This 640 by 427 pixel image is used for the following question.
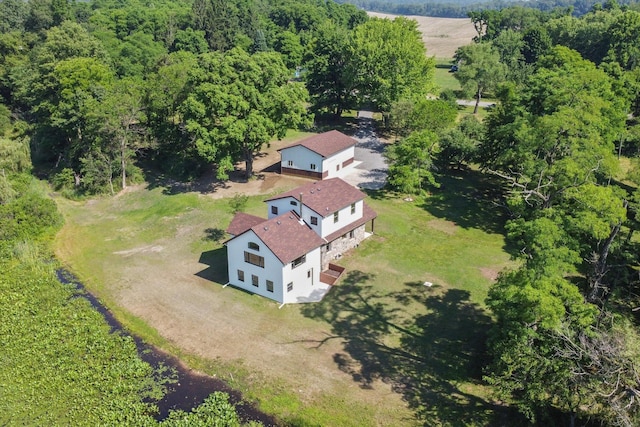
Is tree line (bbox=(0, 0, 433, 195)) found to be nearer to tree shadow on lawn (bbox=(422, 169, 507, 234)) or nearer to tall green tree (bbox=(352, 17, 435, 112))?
tall green tree (bbox=(352, 17, 435, 112))

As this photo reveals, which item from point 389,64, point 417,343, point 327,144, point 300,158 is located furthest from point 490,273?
point 389,64

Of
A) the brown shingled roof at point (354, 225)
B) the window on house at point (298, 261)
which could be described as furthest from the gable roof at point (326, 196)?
the window on house at point (298, 261)

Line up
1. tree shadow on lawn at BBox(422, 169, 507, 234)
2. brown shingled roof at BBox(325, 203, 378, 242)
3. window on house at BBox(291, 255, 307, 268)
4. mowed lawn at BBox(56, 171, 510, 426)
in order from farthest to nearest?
tree shadow on lawn at BBox(422, 169, 507, 234), brown shingled roof at BBox(325, 203, 378, 242), window on house at BBox(291, 255, 307, 268), mowed lawn at BBox(56, 171, 510, 426)

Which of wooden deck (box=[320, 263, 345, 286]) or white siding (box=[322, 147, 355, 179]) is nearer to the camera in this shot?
wooden deck (box=[320, 263, 345, 286])

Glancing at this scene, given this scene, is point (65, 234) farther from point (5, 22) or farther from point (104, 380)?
point (5, 22)

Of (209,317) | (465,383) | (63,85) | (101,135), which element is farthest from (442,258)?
(63,85)

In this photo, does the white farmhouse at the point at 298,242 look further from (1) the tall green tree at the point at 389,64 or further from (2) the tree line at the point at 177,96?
(1) the tall green tree at the point at 389,64

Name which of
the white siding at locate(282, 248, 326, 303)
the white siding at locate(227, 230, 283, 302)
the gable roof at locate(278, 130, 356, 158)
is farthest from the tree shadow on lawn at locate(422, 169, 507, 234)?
the white siding at locate(227, 230, 283, 302)
